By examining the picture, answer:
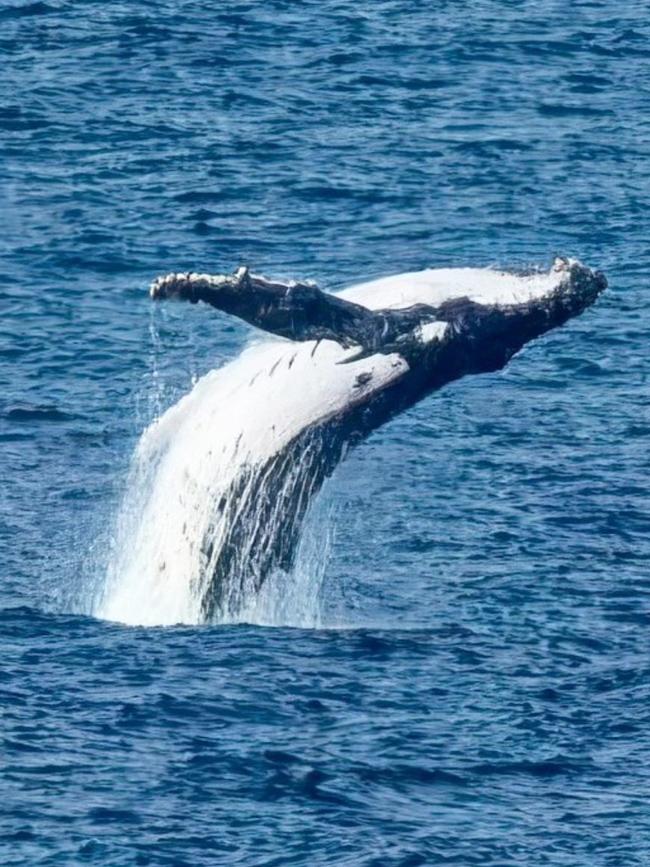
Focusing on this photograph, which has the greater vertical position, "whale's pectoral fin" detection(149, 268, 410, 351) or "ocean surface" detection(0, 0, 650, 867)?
"whale's pectoral fin" detection(149, 268, 410, 351)

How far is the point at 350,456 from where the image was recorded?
1447 inches

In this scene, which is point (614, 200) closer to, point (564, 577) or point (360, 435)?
point (564, 577)

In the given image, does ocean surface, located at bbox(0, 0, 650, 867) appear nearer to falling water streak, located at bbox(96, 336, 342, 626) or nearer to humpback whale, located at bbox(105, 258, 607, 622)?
falling water streak, located at bbox(96, 336, 342, 626)

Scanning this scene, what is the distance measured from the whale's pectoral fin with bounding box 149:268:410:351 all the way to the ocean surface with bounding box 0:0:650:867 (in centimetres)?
401

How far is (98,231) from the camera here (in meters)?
46.4

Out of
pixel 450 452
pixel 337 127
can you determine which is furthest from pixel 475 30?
pixel 450 452

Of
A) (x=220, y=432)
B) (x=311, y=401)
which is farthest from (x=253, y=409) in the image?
(x=311, y=401)

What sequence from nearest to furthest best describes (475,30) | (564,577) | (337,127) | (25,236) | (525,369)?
(564,577), (525,369), (25,236), (337,127), (475,30)

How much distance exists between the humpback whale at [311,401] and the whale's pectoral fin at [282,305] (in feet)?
3.45

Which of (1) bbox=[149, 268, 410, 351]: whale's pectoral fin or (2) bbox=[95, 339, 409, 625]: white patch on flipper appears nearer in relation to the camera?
(1) bbox=[149, 268, 410, 351]: whale's pectoral fin

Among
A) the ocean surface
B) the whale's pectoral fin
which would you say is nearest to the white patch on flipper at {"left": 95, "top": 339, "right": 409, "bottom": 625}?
the ocean surface

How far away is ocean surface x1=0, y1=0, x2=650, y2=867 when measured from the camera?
24953mm

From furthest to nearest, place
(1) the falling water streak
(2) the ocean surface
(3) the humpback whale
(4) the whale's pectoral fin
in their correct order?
(1) the falling water streak → (3) the humpback whale → (2) the ocean surface → (4) the whale's pectoral fin

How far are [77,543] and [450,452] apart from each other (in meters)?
6.75
